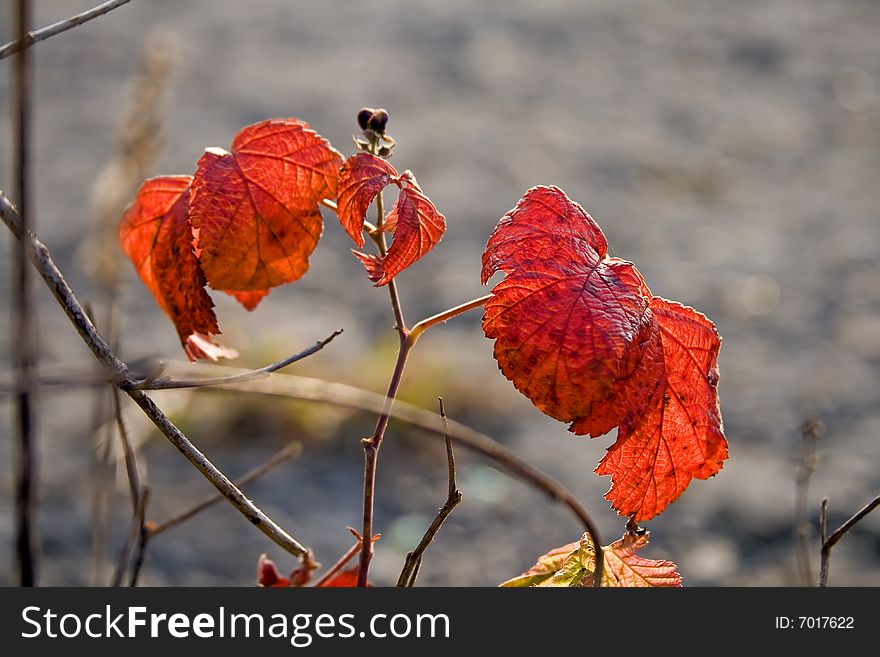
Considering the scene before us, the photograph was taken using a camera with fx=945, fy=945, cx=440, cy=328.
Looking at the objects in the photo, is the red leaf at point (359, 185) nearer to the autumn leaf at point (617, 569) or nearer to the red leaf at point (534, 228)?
the red leaf at point (534, 228)

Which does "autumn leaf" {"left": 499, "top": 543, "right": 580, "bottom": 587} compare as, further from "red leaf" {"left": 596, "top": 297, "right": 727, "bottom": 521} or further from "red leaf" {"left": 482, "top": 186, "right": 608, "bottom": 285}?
"red leaf" {"left": 482, "top": 186, "right": 608, "bottom": 285}

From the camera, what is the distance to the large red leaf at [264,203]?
0.81 metres

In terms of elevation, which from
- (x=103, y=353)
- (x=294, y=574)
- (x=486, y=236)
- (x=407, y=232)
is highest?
(x=486, y=236)

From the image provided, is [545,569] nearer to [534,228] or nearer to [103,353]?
[534,228]

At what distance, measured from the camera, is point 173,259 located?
2.85ft

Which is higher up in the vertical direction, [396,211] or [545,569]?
[396,211]

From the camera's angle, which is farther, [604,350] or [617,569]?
[617,569]

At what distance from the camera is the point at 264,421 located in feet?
9.38

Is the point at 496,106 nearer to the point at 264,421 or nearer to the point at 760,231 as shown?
the point at 760,231

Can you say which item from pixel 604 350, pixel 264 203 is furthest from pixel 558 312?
pixel 264 203

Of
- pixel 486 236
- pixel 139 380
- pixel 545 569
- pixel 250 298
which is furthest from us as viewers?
pixel 486 236

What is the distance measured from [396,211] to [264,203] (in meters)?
0.12
